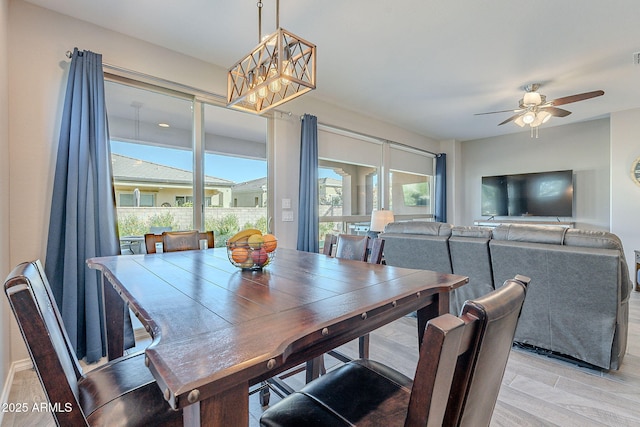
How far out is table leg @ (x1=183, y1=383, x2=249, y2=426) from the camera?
58cm

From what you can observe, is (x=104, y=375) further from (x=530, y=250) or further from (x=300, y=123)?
(x=300, y=123)

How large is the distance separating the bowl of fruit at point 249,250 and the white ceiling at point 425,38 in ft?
6.06

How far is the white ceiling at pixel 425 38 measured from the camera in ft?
7.61

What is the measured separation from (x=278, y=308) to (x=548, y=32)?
Result: 3298mm

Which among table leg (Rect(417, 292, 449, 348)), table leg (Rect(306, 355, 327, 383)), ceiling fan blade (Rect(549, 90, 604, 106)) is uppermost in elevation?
ceiling fan blade (Rect(549, 90, 604, 106))

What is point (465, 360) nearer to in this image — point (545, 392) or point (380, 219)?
point (545, 392)

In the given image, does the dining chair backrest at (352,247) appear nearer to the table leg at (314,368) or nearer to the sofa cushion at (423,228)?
the table leg at (314,368)

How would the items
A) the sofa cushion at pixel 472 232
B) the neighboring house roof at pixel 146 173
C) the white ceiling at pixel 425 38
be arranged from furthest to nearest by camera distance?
1. the neighboring house roof at pixel 146 173
2. the sofa cushion at pixel 472 232
3. the white ceiling at pixel 425 38

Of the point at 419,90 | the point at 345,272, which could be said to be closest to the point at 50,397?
the point at 345,272

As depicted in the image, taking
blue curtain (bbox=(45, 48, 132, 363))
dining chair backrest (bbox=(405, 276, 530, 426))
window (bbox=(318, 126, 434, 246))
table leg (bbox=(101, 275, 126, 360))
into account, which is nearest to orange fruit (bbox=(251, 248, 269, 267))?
table leg (bbox=(101, 275, 126, 360))

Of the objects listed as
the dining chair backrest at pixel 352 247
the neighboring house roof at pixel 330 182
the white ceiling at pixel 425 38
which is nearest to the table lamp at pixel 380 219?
the neighboring house roof at pixel 330 182

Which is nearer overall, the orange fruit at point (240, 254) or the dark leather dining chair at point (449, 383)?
the dark leather dining chair at point (449, 383)

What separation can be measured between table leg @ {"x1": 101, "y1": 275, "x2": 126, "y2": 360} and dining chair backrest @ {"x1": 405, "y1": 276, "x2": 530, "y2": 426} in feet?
5.69

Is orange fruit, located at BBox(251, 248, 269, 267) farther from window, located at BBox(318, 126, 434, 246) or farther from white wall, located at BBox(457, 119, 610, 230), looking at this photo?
white wall, located at BBox(457, 119, 610, 230)
